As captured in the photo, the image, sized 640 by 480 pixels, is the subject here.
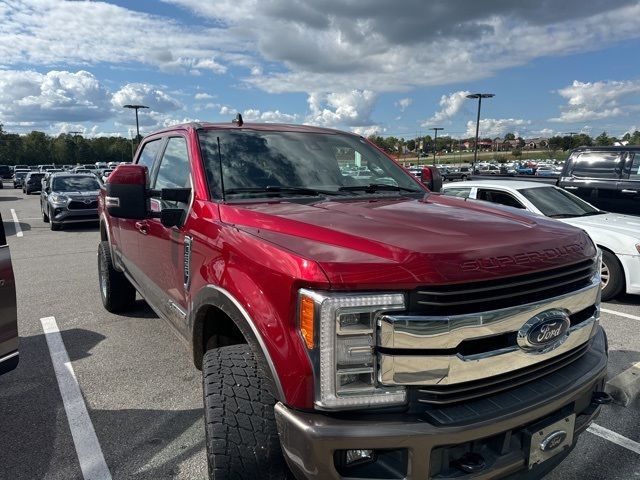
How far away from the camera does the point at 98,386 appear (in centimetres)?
375

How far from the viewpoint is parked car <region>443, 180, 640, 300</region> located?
5.93 meters

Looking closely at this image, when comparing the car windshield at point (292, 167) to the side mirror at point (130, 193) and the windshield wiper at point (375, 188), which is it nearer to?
the windshield wiper at point (375, 188)

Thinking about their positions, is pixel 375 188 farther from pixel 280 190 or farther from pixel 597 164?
pixel 597 164

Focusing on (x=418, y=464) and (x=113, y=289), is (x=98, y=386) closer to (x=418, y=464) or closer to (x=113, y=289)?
(x=113, y=289)

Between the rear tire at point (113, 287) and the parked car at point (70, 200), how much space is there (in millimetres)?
8773

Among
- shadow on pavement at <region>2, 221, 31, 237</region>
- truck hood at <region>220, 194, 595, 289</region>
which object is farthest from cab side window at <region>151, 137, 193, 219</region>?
shadow on pavement at <region>2, 221, 31, 237</region>

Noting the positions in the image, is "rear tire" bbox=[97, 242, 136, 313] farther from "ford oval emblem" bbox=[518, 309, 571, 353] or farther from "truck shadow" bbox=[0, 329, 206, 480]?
"ford oval emblem" bbox=[518, 309, 571, 353]

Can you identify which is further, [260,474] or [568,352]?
[568,352]

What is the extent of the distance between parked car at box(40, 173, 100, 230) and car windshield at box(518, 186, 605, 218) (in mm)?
11354

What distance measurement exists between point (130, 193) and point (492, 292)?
196 cm

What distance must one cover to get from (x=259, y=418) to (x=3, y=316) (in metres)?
1.72

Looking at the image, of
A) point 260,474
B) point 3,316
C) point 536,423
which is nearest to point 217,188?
point 3,316

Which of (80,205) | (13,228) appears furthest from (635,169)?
(13,228)

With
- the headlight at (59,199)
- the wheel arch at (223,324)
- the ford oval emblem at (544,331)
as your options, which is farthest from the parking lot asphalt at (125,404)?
the headlight at (59,199)
